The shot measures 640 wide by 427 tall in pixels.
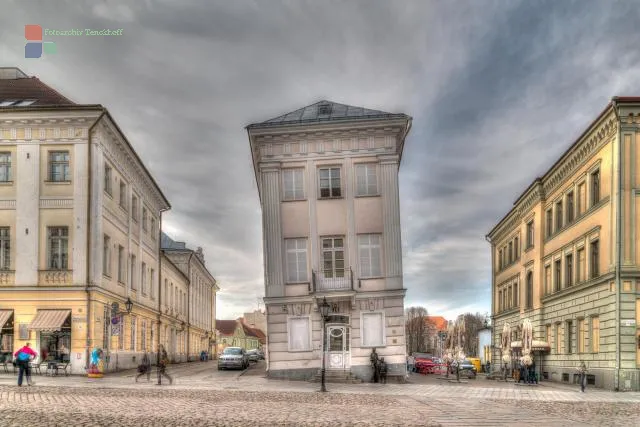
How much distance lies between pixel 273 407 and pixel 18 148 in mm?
22404

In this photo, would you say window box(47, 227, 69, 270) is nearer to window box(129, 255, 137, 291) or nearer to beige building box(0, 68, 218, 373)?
beige building box(0, 68, 218, 373)

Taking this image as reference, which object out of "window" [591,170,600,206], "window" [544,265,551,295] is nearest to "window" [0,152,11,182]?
"window" [591,170,600,206]

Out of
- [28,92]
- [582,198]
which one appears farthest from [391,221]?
[28,92]

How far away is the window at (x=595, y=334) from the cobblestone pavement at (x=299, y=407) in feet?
16.9

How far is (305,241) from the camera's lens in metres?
34.2

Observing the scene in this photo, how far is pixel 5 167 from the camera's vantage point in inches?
1380

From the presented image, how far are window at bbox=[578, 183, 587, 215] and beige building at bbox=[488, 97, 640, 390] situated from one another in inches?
1.9

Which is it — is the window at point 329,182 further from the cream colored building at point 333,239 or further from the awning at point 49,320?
the awning at point 49,320

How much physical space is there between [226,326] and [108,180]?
115m

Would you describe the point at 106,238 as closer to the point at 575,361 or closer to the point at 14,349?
the point at 14,349

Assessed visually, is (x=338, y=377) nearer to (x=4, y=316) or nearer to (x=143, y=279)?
(x=4, y=316)

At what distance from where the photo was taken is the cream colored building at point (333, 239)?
33.0 metres

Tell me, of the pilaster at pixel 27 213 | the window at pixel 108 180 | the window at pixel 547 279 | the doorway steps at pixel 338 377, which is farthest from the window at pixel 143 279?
the window at pixel 547 279

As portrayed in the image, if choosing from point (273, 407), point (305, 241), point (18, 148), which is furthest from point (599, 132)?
point (18, 148)
